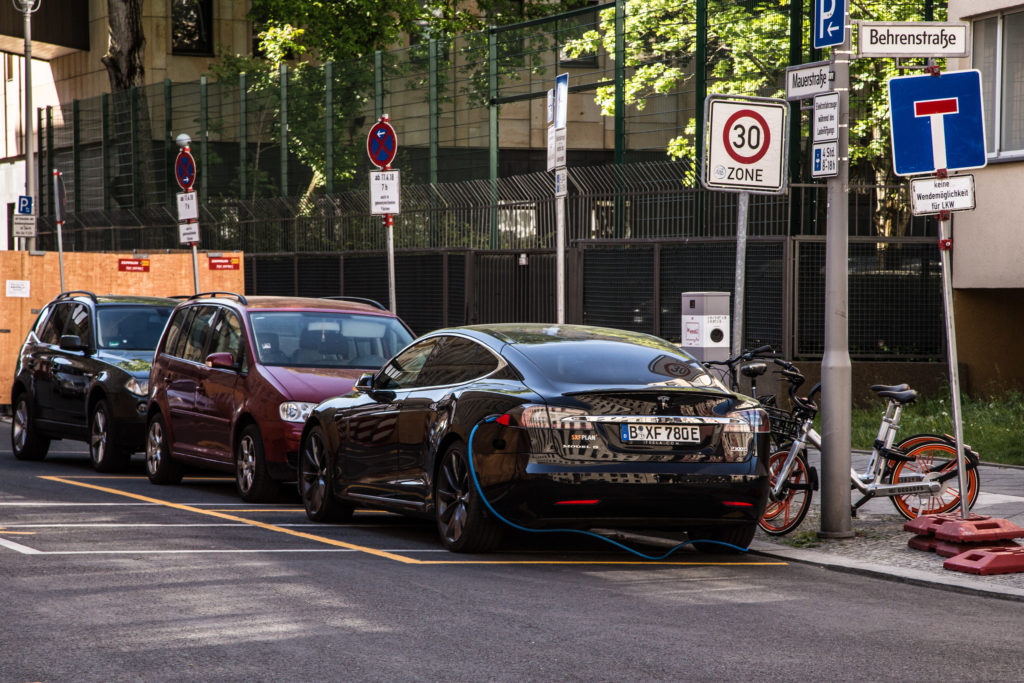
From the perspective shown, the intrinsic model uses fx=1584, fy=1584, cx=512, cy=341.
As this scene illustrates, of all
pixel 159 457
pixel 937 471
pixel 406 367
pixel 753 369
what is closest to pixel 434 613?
pixel 406 367

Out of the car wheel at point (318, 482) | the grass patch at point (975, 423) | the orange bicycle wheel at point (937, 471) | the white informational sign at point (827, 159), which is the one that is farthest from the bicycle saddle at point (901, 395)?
the grass patch at point (975, 423)

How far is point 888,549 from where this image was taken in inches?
393

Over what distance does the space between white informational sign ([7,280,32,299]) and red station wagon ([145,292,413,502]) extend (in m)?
10.7

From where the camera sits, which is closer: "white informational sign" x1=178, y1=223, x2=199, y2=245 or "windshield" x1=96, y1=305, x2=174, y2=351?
"windshield" x1=96, y1=305, x2=174, y2=351

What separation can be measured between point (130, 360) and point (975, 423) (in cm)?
871

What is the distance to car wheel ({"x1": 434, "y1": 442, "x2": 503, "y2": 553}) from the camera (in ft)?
30.6

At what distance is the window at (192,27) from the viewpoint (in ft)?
152

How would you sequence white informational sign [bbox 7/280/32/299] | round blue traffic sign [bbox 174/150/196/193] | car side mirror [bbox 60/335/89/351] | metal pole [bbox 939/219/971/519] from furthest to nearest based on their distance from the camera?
white informational sign [bbox 7/280/32/299], round blue traffic sign [bbox 174/150/196/193], car side mirror [bbox 60/335/89/351], metal pole [bbox 939/219/971/519]

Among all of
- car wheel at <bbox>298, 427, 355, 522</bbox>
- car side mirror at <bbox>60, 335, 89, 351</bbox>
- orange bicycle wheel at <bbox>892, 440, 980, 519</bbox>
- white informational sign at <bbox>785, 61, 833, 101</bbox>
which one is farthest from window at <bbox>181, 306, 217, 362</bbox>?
orange bicycle wheel at <bbox>892, 440, 980, 519</bbox>

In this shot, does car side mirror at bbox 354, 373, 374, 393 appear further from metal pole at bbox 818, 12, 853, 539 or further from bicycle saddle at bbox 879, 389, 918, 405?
bicycle saddle at bbox 879, 389, 918, 405

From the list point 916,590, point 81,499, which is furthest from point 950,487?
point 81,499

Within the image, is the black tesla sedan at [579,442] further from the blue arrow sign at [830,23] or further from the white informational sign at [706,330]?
the blue arrow sign at [830,23]

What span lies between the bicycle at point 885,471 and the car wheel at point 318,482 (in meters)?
3.03

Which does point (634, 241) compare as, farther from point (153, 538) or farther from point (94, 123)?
point (94, 123)
